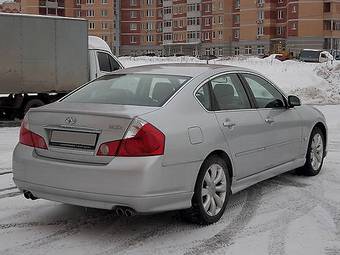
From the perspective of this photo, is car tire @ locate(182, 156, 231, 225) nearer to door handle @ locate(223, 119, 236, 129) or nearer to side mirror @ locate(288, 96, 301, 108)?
door handle @ locate(223, 119, 236, 129)

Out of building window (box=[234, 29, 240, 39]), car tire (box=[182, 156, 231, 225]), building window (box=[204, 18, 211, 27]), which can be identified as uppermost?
building window (box=[204, 18, 211, 27])

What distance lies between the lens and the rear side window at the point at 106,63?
16.3 metres

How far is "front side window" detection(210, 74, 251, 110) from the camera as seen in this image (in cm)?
600

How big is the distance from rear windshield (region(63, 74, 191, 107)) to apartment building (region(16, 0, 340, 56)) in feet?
257

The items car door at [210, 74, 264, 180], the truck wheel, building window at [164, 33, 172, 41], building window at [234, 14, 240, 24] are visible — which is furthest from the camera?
building window at [164, 33, 172, 41]

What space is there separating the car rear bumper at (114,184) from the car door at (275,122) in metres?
1.74

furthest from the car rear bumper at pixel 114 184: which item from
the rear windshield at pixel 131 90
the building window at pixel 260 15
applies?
the building window at pixel 260 15

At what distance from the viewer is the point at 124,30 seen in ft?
364

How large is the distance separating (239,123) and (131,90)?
1.20m

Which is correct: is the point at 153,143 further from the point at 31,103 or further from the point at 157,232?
the point at 31,103


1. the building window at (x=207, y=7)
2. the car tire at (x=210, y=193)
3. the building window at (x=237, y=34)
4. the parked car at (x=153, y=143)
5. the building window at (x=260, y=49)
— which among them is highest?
the building window at (x=207, y=7)

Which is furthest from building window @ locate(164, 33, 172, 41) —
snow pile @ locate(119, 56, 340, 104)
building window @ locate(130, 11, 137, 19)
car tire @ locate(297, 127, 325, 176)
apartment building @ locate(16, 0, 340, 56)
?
car tire @ locate(297, 127, 325, 176)

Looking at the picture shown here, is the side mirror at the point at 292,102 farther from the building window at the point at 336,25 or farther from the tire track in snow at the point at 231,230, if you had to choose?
the building window at the point at 336,25

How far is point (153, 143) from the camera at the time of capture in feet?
16.0
